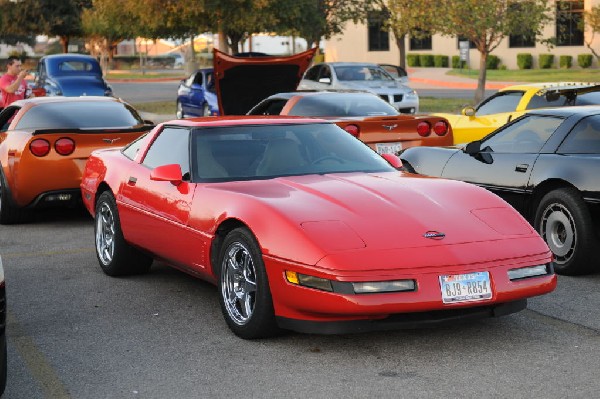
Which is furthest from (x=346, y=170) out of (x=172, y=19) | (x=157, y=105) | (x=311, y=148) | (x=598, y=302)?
(x=157, y=105)

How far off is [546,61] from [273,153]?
49.0 meters

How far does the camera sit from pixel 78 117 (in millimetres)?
12406

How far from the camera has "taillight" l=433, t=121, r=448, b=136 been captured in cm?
1295

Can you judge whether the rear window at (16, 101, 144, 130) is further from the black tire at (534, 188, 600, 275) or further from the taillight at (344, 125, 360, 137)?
the black tire at (534, 188, 600, 275)

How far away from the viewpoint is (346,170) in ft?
25.5

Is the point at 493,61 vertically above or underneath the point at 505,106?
underneath

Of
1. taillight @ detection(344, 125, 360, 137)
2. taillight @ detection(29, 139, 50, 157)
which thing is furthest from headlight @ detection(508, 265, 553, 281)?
taillight @ detection(29, 139, 50, 157)

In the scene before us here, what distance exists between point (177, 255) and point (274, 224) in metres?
1.42

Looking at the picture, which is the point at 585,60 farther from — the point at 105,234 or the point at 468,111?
the point at 105,234

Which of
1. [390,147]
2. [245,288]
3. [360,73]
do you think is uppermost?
[360,73]

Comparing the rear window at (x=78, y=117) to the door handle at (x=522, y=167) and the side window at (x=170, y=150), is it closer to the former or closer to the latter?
the side window at (x=170, y=150)

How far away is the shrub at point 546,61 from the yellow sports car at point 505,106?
1611 inches

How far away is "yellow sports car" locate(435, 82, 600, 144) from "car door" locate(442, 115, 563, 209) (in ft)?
11.2

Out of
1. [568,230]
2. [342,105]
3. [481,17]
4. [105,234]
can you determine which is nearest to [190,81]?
[481,17]
